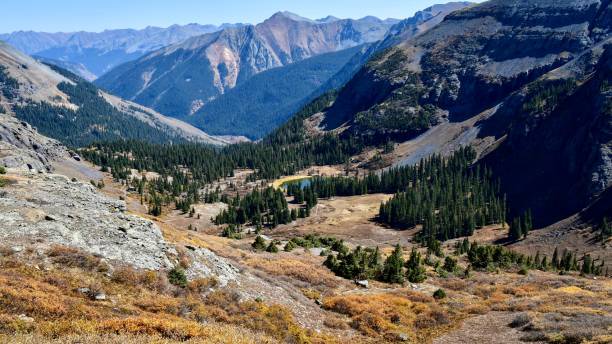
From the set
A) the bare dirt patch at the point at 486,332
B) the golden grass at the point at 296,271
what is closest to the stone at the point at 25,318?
the golden grass at the point at 296,271

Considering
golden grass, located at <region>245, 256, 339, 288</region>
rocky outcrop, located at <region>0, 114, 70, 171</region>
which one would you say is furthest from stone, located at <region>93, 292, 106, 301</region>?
rocky outcrop, located at <region>0, 114, 70, 171</region>

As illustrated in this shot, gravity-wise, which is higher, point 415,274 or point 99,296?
point 99,296

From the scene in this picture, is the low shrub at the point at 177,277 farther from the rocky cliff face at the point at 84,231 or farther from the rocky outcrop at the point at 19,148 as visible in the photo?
the rocky outcrop at the point at 19,148

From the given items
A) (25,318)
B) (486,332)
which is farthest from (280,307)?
(25,318)

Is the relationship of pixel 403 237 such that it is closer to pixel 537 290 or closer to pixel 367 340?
pixel 537 290

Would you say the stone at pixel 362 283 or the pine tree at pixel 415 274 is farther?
the pine tree at pixel 415 274

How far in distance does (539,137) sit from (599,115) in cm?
3139

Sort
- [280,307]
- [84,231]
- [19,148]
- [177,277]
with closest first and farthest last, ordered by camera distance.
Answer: [177,277] < [280,307] < [84,231] < [19,148]

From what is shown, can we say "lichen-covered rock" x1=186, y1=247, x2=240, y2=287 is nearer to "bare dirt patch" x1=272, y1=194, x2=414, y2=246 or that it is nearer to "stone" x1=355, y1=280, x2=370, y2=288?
"stone" x1=355, y1=280, x2=370, y2=288

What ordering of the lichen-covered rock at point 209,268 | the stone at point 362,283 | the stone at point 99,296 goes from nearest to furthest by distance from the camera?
the stone at point 99,296
the lichen-covered rock at point 209,268
the stone at point 362,283

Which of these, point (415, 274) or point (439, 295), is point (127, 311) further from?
point (415, 274)

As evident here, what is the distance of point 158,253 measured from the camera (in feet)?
127

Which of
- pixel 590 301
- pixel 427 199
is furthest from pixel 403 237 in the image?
pixel 590 301

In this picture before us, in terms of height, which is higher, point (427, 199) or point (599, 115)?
point (599, 115)
